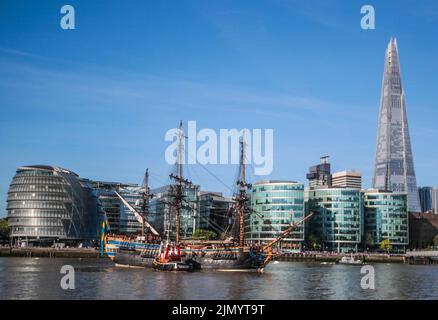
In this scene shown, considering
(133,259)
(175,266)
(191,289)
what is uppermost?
(191,289)

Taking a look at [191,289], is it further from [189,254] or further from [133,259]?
[133,259]

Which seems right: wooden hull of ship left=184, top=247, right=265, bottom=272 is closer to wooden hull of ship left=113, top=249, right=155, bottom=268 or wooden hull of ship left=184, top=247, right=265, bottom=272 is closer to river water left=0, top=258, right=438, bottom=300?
wooden hull of ship left=113, top=249, right=155, bottom=268

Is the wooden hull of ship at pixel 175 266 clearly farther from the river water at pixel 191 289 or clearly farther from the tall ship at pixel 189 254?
the river water at pixel 191 289

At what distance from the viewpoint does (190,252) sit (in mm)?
113625

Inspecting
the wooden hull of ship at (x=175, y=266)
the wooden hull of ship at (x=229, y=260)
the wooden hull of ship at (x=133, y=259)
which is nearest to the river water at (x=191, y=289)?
the wooden hull of ship at (x=175, y=266)

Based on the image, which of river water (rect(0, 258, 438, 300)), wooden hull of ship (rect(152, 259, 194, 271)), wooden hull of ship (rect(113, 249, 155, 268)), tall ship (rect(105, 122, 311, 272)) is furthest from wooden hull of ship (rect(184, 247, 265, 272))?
river water (rect(0, 258, 438, 300))

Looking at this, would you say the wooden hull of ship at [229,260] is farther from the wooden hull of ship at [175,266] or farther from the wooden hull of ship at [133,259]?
the wooden hull of ship at [133,259]

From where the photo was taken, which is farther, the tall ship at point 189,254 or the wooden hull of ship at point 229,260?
the wooden hull of ship at point 229,260

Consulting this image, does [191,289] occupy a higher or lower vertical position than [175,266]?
higher

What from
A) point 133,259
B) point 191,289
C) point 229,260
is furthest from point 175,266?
point 191,289

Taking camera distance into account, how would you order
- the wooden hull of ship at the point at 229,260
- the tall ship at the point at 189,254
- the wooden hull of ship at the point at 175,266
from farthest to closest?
1. the wooden hull of ship at the point at 229,260
2. the tall ship at the point at 189,254
3. the wooden hull of ship at the point at 175,266

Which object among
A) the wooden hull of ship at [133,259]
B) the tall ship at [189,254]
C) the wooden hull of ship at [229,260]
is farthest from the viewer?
the wooden hull of ship at [133,259]
